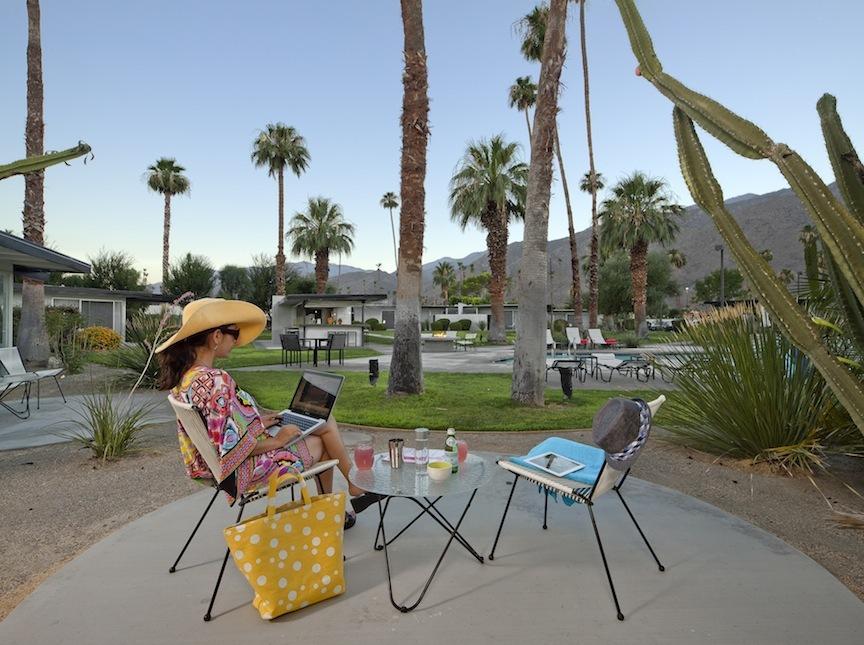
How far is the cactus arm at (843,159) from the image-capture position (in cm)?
229

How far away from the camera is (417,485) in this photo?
Answer: 261 centimetres

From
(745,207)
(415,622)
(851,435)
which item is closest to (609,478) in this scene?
(415,622)

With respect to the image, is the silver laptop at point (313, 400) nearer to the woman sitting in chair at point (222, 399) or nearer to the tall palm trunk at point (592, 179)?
the woman sitting in chair at point (222, 399)

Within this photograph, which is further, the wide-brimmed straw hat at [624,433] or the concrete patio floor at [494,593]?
the wide-brimmed straw hat at [624,433]

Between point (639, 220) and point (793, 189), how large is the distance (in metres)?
29.2

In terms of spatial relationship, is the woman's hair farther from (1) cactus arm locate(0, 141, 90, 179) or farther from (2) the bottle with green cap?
(1) cactus arm locate(0, 141, 90, 179)

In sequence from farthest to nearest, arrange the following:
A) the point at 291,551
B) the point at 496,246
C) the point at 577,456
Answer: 1. the point at 496,246
2. the point at 577,456
3. the point at 291,551

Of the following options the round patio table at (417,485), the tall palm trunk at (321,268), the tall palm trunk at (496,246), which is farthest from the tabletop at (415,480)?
the tall palm trunk at (321,268)

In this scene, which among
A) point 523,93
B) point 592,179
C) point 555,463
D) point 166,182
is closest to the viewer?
point 555,463

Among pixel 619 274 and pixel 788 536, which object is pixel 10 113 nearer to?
pixel 788 536

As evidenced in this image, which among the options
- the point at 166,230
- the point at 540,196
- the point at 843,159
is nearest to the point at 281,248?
the point at 166,230

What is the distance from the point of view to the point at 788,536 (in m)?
3.14

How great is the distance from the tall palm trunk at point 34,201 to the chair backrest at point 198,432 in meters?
12.8

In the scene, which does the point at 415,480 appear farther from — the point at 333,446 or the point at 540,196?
the point at 540,196
